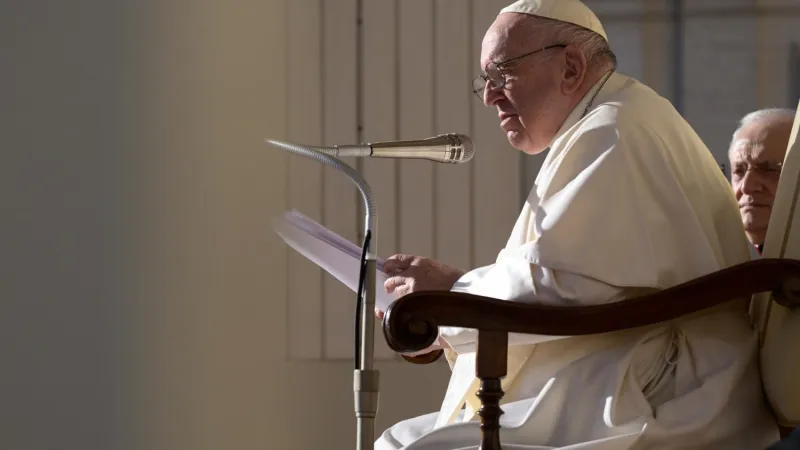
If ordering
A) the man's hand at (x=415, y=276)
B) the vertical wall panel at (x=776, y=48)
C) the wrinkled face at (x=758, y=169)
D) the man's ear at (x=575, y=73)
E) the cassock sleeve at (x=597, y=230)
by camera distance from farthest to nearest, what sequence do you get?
the vertical wall panel at (x=776, y=48) < the wrinkled face at (x=758, y=169) < the man's ear at (x=575, y=73) < the man's hand at (x=415, y=276) < the cassock sleeve at (x=597, y=230)

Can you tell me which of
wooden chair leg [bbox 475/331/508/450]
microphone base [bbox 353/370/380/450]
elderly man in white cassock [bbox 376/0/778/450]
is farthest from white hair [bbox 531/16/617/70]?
microphone base [bbox 353/370/380/450]

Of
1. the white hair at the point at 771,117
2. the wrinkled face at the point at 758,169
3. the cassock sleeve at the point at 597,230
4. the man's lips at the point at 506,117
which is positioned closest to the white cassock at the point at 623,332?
the cassock sleeve at the point at 597,230

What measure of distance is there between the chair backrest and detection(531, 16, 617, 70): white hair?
56 centimetres

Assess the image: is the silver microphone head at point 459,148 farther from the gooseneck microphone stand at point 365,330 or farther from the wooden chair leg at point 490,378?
the wooden chair leg at point 490,378

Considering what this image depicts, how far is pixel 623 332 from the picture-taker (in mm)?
2127

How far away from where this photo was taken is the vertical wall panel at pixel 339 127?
171 inches

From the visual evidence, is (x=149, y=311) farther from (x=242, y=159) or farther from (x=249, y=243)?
(x=249, y=243)

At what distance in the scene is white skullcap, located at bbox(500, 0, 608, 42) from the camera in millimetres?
2578

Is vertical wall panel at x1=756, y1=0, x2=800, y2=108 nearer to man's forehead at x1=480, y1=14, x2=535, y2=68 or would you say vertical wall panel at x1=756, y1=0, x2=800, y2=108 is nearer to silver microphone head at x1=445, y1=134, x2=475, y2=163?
man's forehead at x1=480, y1=14, x2=535, y2=68

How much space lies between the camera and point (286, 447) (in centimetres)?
426

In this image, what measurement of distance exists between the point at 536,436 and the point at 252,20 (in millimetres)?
1994

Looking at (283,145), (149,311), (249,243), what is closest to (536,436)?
(283,145)

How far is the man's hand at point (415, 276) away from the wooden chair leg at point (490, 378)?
36 cm

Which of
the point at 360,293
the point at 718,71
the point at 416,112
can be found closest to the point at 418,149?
the point at 360,293
